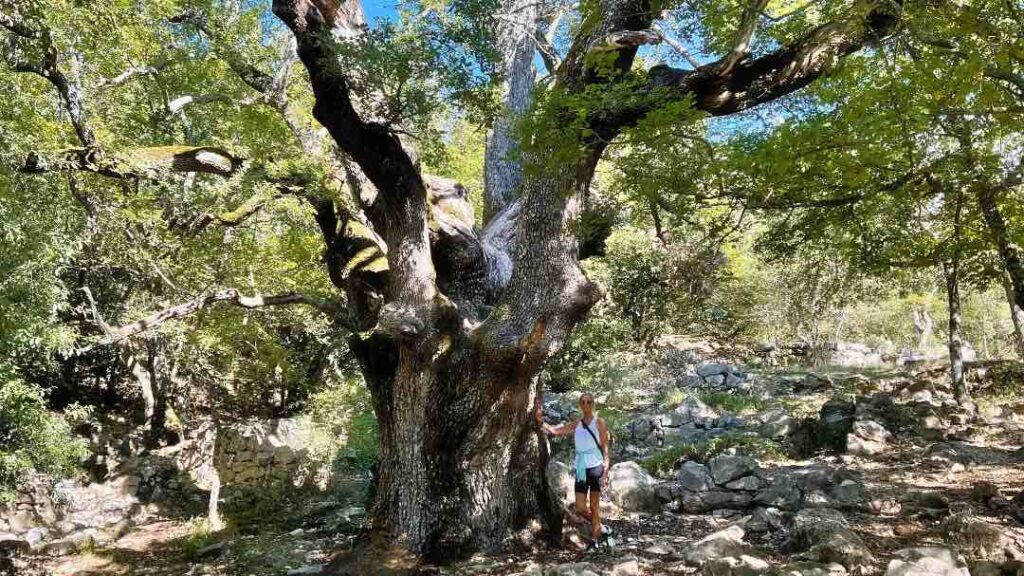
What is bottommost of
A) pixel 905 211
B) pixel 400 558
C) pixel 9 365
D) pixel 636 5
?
pixel 400 558

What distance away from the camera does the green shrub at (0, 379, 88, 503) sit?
7457 mm

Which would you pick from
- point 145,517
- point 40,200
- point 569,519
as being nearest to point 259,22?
point 40,200

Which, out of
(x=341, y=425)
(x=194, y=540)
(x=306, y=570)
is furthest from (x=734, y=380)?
(x=194, y=540)

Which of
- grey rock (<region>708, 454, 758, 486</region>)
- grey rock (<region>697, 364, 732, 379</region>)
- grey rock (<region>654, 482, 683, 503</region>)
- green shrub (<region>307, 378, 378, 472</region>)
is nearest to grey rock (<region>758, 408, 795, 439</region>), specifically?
grey rock (<region>708, 454, 758, 486</region>)

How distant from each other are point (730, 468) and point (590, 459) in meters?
2.36

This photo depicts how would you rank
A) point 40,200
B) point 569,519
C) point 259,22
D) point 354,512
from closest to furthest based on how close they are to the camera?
1. point 569,519
2. point 40,200
3. point 354,512
4. point 259,22

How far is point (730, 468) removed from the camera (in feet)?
22.0

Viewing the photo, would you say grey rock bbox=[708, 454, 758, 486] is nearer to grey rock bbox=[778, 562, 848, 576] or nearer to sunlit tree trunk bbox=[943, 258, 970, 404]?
grey rock bbox=[778, 562, 848, 576]

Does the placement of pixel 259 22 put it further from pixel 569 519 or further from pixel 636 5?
pixel 569 519

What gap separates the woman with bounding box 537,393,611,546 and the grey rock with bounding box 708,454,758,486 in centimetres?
210

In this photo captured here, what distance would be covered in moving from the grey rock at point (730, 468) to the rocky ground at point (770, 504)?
0.05 feet

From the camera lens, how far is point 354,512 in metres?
8.34

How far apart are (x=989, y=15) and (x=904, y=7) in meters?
0.45

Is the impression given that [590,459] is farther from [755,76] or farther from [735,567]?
[755,76]
